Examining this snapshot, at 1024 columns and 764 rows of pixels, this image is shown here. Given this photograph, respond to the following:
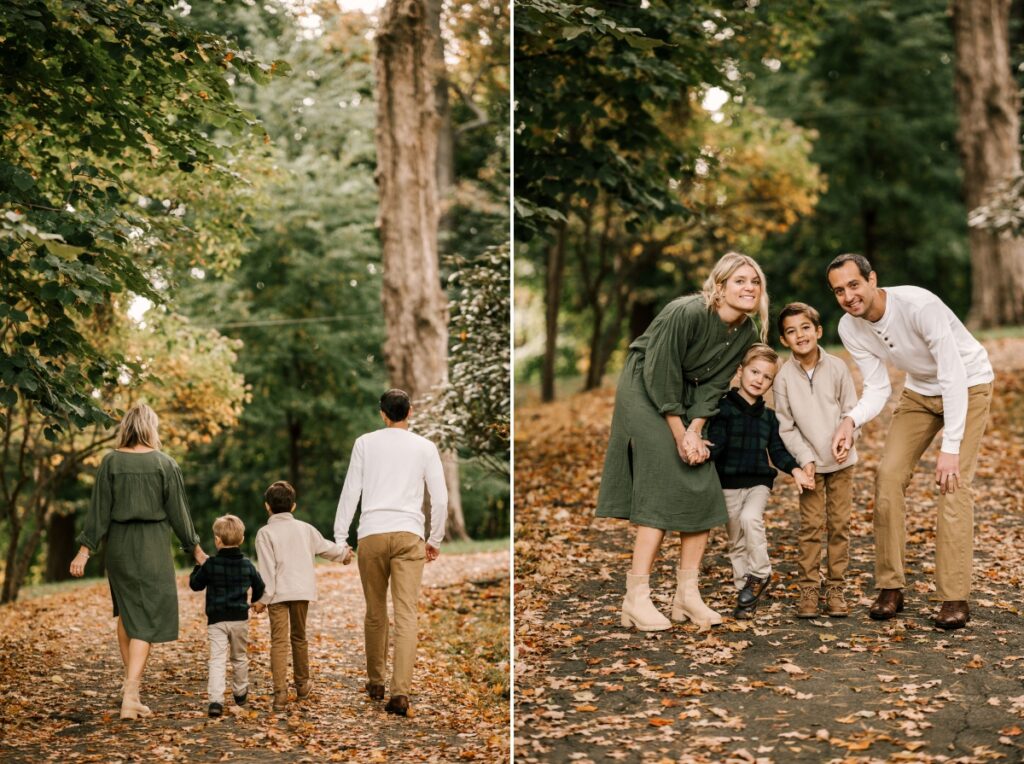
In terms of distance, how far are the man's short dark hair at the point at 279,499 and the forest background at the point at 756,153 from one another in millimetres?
2753

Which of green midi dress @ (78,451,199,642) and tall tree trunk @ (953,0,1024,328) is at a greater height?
tall tree trunk @ (953,0,1024,328)

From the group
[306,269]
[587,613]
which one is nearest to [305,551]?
[587,613]

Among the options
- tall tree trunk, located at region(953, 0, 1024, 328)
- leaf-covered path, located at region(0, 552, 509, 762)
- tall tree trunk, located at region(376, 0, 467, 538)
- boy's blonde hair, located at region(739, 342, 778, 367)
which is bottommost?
leaf-covered path, located at region(0, 552, 509, 762)

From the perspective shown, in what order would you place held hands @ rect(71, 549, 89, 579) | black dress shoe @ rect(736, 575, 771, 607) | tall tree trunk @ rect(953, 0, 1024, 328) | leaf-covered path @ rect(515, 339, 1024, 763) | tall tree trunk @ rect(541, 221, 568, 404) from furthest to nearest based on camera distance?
1. tall tree trunk @ rect(541, 221, 568, 404)
2. tall tree trunk @ rect(953, 0, 1024, 328)
3. black dress shoe @ rect(736, 575, 771, 607)
4. held hands @ rect(71, 549, 89, 579)
5. leaf-covered path @ rect(515, 339, 1024, 763)

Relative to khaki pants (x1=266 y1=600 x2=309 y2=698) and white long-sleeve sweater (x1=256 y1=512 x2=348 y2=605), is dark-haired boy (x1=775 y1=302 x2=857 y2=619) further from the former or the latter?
khaki pants (x1=266 y1=600 x2=309 y2=698)

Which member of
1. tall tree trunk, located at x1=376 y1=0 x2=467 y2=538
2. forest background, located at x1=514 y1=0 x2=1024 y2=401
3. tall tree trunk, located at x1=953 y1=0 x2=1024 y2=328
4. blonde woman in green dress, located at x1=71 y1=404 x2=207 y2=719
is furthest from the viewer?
tall tree trunk, located at x1=953 y1=0 x2=1024 y2=328

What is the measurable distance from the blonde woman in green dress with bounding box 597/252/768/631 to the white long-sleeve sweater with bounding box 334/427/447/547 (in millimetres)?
913

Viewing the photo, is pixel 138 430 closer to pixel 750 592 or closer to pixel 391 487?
pixel 391 487

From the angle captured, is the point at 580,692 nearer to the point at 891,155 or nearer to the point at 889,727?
the point at 889,727

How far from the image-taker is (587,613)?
5.94 m

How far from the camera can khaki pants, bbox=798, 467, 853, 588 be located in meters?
5.59

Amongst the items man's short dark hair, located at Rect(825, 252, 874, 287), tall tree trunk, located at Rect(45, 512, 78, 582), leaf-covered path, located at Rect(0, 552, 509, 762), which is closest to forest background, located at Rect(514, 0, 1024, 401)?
man's short dark hair, located at Rect(825, 252, 874, 287)

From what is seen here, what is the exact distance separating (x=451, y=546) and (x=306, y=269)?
3244mm

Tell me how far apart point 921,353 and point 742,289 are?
1026 millimetres
